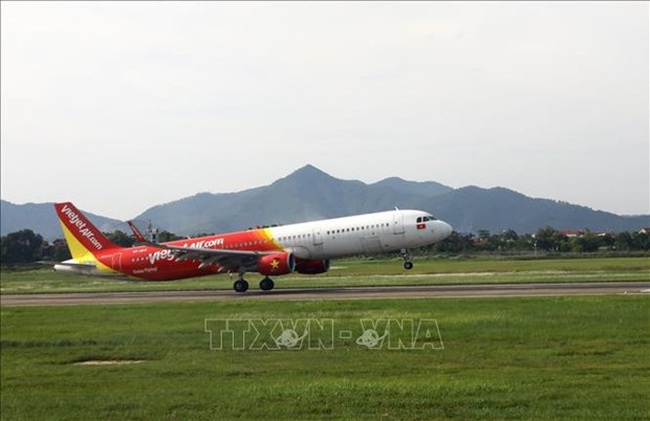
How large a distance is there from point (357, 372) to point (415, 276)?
43.3 m

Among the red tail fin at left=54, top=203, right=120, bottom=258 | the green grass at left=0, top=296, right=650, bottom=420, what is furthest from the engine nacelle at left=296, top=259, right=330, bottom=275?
the green grass at left=0, top=296, right=650, bottom=420

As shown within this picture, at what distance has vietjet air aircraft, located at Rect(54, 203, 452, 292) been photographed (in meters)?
50.4

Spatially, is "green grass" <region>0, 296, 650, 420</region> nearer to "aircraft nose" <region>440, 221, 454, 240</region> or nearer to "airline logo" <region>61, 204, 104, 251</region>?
"aircraft nose" <region>440, 221, 454, 240</region>

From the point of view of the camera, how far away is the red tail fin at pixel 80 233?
58.9 metres

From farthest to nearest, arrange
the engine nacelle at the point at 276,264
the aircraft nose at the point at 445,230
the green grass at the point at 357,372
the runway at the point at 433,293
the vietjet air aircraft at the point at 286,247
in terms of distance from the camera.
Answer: the aircraft nose at the point at 445,230 < the vietjet air aircraft at the point at 286,247 < the engine nacelle at the point at 276,264 < the runway at the point at 433,293 < the green grass at the point at 357,372

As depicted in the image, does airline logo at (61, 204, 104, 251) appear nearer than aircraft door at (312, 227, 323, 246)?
No

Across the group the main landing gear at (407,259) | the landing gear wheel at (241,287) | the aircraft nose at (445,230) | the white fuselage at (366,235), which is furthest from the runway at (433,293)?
the aircraft nose at (445,230)

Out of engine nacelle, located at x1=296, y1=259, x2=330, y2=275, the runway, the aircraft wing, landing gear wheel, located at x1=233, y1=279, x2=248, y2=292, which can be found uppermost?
the aircraft wing

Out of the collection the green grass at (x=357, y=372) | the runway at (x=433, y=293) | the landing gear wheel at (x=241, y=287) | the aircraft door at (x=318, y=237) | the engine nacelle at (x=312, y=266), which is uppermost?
the aircraft door at (x=318, y=237)

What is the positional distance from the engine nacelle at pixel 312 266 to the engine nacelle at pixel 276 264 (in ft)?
6.22

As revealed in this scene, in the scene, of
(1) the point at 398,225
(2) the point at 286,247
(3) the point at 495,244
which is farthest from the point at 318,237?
(3) the point at 495,244

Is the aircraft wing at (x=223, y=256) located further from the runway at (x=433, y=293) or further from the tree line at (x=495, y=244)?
the tree line at (x=495, y=244)

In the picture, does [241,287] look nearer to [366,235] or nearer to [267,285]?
[267,285]

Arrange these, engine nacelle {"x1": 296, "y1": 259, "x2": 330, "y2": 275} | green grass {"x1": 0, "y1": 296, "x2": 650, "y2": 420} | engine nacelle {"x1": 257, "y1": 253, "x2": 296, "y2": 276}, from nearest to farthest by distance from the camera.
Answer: green grass {"x1": 0, "y1": 296, "x2": 650, "y2": 420}, engine nacelle {"x1": 257, "y1": 253, "x2": 296, "y2": 276}, engine nacelle {"x1": 296, "y1": 259, "x2": 330, "y2": 275}
